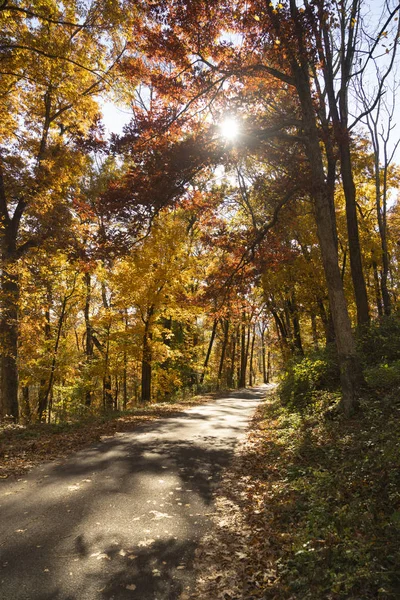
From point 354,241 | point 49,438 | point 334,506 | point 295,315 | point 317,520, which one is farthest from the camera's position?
point 295,315

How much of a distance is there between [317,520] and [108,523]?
A: 8.70 ft

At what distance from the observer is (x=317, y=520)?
4.24 m

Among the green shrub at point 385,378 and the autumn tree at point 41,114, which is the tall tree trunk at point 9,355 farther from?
the green shrub at point 385,378

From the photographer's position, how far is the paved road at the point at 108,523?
3533mm

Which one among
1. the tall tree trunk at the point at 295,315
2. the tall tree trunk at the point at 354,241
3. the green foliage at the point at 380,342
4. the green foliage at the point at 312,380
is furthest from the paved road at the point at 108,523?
the tall tree trunk at the point at 295,315

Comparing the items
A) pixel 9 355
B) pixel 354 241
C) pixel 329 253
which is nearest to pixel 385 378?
pixel 329 253

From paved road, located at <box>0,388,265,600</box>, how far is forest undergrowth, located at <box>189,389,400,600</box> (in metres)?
0.37

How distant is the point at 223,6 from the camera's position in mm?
8188

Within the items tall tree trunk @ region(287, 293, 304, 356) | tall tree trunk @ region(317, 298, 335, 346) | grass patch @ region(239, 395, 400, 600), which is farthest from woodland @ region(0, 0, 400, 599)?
tall tree trunk @ region(287, 293, 304, 356)

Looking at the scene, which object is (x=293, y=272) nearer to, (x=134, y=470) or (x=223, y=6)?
(x=223, y=6)

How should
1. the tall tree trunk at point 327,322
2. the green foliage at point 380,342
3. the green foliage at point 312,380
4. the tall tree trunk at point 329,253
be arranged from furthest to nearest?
the tall tree trunk at point 327,322 < the green foliage at point 380,342 < the green foliage at point 312,380 < the tall tree trunk at point 329,253

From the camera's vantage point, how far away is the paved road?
3.53 meters

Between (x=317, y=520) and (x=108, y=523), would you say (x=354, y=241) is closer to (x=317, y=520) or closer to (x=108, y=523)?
(x=317, y=520)

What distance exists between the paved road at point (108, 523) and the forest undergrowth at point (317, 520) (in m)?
0.37
